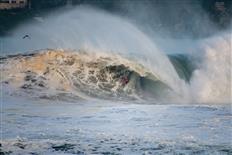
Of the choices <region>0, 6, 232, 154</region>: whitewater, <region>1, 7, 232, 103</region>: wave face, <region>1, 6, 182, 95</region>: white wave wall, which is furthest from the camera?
<region>1, 6, 182, 95</region>: white wave wall

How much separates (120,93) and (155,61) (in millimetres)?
4678

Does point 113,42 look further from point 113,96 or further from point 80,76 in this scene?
point 113,96

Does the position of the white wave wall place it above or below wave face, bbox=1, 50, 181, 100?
above

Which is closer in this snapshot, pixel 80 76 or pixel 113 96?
pixel 113 96

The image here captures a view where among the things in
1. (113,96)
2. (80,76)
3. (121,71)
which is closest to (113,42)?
(121,71)

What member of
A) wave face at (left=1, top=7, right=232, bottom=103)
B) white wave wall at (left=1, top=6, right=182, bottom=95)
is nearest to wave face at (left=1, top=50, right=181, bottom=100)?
wave face at (left=1, top=7, right=232, bottom=103)

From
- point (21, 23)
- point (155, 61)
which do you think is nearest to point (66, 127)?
point (155, 61)

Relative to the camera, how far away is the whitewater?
1227 centimetres

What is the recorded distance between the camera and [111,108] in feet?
60.1

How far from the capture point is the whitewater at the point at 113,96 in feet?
40.3

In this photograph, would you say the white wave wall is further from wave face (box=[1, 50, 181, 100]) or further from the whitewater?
wave face (box=[1, 50, 181, 100])

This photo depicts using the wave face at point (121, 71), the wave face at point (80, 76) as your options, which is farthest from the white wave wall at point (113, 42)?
the wave face at point (80, 76)

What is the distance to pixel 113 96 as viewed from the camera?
22.0 meters

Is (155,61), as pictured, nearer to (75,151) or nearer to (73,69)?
(73,69)
